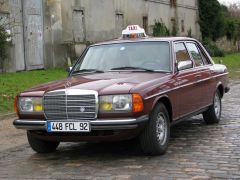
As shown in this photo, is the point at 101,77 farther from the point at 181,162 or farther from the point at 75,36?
the point at 75,36

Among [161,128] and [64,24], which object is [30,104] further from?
[64,24]

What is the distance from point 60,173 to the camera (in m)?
6.48

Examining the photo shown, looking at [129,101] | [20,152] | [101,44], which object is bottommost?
[20,152]

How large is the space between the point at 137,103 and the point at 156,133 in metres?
0.59

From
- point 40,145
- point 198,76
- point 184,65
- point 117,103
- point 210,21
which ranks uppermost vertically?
point 210,21

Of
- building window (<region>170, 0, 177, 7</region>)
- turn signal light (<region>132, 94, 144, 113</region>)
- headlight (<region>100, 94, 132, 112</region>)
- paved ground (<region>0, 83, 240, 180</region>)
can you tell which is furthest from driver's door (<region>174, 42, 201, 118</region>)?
building window (<region>170, 0, 177, 7</region>)

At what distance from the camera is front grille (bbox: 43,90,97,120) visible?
6.73 meters

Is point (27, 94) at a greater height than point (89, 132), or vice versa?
point (27, 94)

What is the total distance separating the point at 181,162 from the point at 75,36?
58.4 ft

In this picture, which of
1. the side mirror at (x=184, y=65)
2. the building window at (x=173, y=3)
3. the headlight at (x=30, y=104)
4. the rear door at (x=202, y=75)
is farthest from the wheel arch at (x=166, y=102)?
the building window at (x=173, y=3)

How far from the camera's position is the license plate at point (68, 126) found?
670 centimetres

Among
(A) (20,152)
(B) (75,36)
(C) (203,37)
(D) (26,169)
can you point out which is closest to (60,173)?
(D) (26,169)

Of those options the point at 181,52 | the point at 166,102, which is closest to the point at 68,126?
the point at 166,102

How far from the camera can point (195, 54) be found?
9.27 meters
